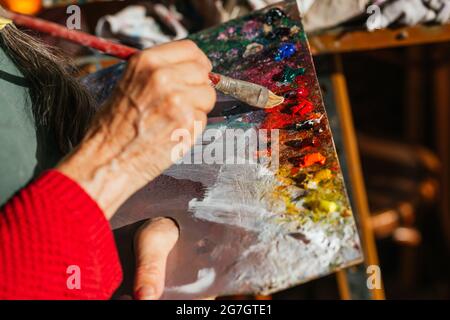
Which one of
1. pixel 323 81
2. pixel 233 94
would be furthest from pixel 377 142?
pixel 233 94

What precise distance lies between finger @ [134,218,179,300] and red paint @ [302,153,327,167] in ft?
0.79

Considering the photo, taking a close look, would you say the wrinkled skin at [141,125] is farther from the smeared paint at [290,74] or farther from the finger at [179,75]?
the smeared paint at [290,74]

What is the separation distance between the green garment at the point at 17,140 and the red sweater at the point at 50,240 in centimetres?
8

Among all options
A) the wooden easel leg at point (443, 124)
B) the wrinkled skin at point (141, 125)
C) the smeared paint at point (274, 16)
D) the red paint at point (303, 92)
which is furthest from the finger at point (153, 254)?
the wooden easel leg at point (443, 124)

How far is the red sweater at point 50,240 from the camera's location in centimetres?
72

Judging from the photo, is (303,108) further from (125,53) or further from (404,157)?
(404,157)

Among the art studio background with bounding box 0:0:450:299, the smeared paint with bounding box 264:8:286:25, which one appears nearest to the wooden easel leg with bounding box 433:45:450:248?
the art studio background with bounding box 0:0:450:299

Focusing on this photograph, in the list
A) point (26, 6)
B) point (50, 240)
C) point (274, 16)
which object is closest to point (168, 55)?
point (50, 240)

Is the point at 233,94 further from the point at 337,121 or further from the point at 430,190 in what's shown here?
the point at 430,190

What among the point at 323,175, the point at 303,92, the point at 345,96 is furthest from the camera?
the point at 345,96

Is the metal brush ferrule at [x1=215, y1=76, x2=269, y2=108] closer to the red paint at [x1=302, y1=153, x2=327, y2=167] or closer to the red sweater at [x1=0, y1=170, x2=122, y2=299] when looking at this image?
the red paint at [x1=302, y1=153, x2=327, y2=167]

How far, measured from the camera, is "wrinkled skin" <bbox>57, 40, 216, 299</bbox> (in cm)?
77

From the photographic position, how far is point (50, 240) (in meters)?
0.72

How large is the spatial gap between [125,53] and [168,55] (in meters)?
0.08
